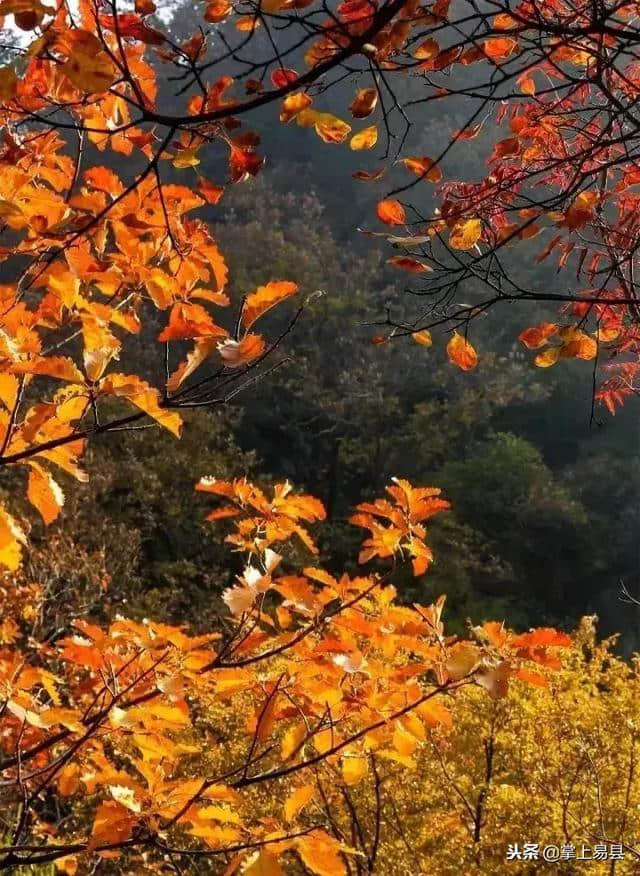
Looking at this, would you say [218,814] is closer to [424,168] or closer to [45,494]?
[45,494]

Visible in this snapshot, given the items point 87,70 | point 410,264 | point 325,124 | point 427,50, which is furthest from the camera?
point 410,264

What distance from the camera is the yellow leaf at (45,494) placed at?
33.3 inches

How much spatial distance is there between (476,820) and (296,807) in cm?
171

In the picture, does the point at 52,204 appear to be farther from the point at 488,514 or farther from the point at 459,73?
the point at 459,73

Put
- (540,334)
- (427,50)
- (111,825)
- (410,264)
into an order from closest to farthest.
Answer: (111,825)
(427,50)
(410,264)
(540,334)

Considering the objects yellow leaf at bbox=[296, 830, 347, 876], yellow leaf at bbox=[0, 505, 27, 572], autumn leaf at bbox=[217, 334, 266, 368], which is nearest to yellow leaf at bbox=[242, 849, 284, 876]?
yellow leaf at bbox=[296, 830, 347, 876]

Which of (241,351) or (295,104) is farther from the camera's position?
(295,104)

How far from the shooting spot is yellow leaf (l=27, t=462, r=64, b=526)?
2.77ft

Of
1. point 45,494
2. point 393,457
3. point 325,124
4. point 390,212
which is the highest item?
point 393,457

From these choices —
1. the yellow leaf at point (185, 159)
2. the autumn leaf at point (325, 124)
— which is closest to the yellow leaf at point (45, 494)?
the yellow leaf at point (185, 159)

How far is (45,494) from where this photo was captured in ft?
2.80

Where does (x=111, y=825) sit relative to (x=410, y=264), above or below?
below

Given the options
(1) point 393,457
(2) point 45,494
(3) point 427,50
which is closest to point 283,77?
(3) point 427,50

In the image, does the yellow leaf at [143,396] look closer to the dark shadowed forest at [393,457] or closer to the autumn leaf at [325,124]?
the autumn leaf at [325,124]
